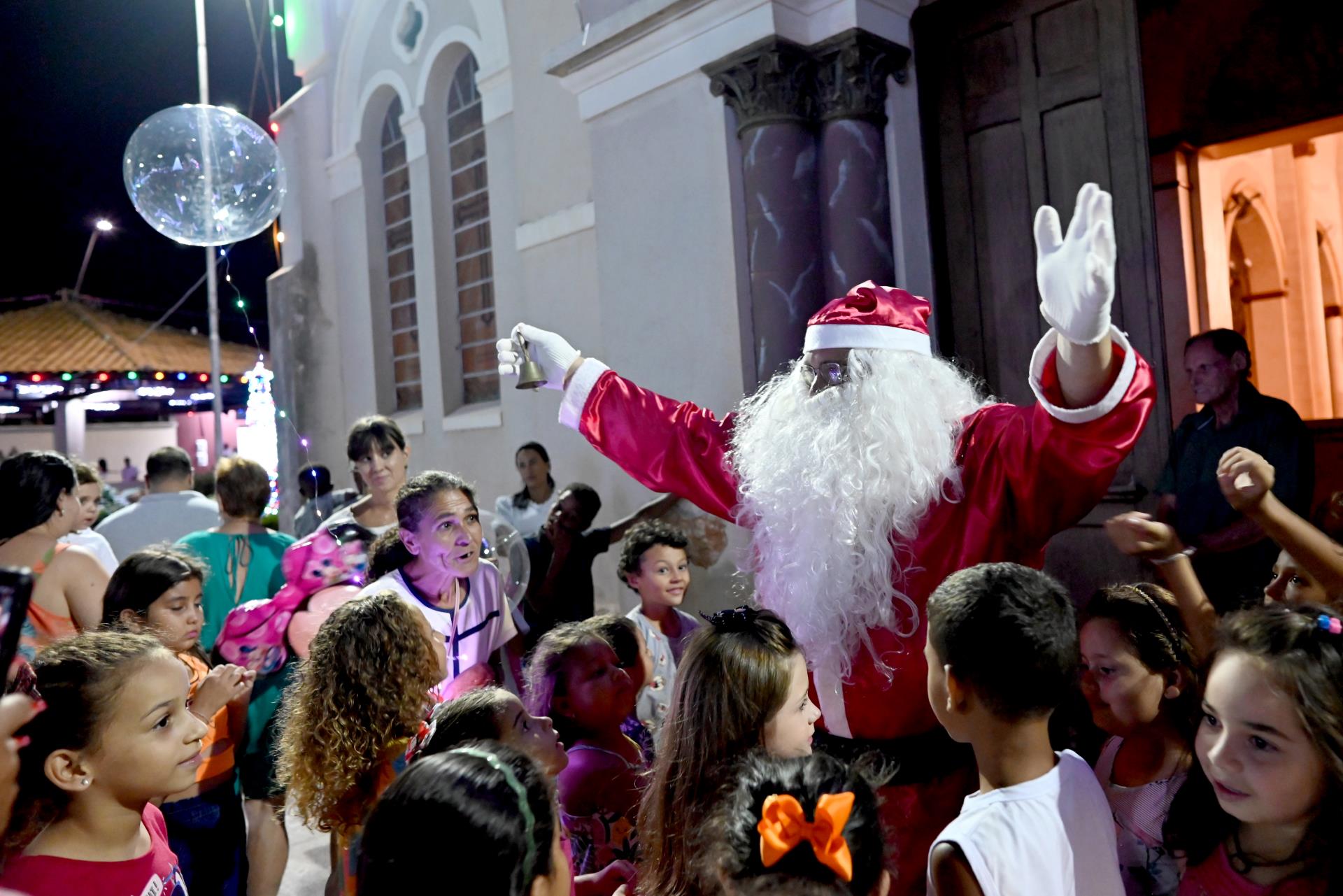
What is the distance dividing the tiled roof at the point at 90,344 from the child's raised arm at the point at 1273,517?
17.5 m

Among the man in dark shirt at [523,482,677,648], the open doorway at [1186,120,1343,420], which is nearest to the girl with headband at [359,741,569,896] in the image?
the man in dark shirt at [523,482,677,648]

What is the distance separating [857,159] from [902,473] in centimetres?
247

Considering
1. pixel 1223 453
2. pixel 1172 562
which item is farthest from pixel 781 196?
pixel 1172 562

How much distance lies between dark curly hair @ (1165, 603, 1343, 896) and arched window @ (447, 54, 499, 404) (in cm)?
683

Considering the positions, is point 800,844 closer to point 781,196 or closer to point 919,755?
point 919,755

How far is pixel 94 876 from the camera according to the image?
1.67 meters

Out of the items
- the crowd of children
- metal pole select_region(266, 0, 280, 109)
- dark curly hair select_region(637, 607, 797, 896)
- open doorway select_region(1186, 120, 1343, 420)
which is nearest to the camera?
the crowd of children

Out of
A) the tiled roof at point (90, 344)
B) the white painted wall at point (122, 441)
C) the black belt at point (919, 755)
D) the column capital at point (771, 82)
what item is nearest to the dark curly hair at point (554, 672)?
the black belt at point (919, 755)

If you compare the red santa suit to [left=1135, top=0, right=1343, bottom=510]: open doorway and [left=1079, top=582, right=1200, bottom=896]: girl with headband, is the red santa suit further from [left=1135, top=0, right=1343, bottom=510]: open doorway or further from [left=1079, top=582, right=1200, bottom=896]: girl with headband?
[left=1135, top=0, right=1343, bottom=510]: open doorway

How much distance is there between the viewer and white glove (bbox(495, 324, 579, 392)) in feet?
9.41

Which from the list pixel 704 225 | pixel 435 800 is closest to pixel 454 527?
pixel 435 800

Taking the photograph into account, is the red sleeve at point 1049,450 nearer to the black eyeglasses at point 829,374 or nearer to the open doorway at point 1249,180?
the black eyeglasses at point 829,374

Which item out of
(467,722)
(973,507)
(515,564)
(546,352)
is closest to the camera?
(467,722)

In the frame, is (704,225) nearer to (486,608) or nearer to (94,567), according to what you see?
(486,608)
